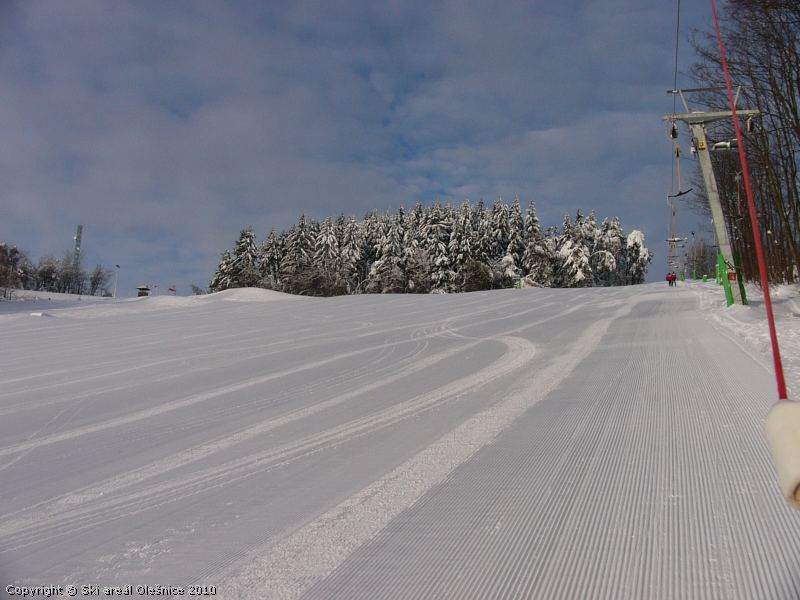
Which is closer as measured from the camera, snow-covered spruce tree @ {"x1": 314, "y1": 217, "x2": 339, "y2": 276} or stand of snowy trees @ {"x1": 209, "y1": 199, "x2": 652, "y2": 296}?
stand of snowy trees @ {"x1": 209, "y1": 199, "x2": 652, "y2": 296}

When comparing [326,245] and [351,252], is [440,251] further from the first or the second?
[326,245]

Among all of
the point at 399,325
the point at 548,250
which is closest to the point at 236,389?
the point at 399,325

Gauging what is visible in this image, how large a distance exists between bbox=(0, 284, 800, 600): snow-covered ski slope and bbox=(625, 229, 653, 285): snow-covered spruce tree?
3056 inches

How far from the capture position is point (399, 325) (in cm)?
1070

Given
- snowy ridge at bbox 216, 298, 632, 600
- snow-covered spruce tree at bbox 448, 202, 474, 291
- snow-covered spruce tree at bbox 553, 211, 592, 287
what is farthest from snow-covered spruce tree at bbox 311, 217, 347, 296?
snowy ridge at bbox 216, 298, 632, 600

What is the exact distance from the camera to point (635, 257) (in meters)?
76.4

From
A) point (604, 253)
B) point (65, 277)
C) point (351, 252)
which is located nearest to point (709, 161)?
point (351, 252)

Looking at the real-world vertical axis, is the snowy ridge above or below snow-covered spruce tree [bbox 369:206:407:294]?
below

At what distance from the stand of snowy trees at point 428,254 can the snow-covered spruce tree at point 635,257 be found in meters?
5.61

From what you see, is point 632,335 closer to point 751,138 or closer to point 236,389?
point 236,389

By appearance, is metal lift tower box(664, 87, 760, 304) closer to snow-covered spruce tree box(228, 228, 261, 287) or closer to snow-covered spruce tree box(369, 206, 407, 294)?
snow-covered spruce tree box(369, 206, 407, 294)

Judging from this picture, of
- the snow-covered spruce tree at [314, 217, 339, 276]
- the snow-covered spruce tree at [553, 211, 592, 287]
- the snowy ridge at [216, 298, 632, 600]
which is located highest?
the snow-covered spruce tree at [314, 217, 339, 276]

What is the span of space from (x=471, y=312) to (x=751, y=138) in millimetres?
8534

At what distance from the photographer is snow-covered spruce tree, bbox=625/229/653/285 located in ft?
250
